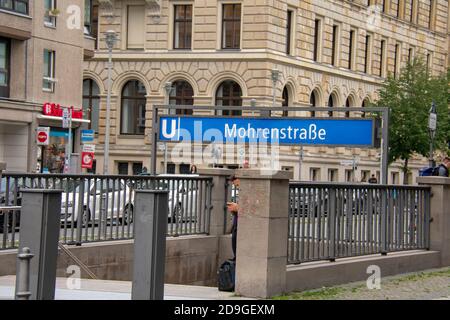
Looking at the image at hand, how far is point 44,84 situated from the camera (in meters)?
44.6

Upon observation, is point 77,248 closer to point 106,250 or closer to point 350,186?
point 106,250

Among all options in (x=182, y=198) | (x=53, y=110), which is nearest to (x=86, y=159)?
(x=53, y=110)

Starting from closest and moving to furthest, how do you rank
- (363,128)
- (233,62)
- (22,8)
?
(363,128), (22,8), (233,62)

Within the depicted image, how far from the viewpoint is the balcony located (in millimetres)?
41125

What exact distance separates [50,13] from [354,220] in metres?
30.2

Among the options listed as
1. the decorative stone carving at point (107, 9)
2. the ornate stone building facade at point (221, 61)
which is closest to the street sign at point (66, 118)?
the ornate stone building facade at point (221, 61)

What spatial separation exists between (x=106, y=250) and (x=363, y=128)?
19.7 ft

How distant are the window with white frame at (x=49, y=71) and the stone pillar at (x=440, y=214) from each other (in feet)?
91.9

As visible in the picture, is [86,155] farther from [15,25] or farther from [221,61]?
[221,61]

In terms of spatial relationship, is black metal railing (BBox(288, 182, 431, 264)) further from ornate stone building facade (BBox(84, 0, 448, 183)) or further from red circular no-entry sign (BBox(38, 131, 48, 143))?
ornate stone building facade (BBox(84, 0, 448, 183))

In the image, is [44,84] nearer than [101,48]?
Yes

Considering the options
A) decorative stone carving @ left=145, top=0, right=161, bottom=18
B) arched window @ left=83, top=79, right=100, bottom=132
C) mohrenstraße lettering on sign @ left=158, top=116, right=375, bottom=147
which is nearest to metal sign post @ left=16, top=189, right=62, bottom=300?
mohrenstraße lettering on sign @ left=158, top=116, right=375, bottom=147
